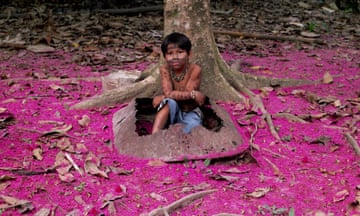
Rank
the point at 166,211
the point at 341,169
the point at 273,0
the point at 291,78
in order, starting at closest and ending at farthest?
the point at 166,211
the point at 341,169
the point at 291,78
the point at 273,0

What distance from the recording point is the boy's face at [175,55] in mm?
5129

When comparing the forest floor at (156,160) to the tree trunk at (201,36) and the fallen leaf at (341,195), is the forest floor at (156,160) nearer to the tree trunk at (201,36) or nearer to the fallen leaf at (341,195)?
the fallen leaf at (341,195)

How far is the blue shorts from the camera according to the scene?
17.1ft

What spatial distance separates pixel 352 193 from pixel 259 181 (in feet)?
2.54

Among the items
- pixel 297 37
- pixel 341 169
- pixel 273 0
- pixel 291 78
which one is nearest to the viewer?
pixel 341 169

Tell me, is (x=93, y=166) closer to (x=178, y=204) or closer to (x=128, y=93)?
(x=178, y=204)

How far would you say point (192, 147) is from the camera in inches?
194

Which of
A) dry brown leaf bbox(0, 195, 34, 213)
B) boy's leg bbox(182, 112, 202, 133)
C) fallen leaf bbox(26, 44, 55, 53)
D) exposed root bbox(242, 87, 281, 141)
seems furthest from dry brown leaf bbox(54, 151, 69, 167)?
fallen leaf bbox(26, 44, 55, 53)

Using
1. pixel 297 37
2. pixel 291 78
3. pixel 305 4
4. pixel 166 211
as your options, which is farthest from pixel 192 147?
pixel 305 4

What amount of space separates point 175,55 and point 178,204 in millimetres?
1651

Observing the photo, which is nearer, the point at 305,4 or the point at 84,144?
the point at 84,144

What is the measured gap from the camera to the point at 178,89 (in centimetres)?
543

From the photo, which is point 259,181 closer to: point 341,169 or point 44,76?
point 341,169

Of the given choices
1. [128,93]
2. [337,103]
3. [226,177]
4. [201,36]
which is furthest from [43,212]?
[337,103]
